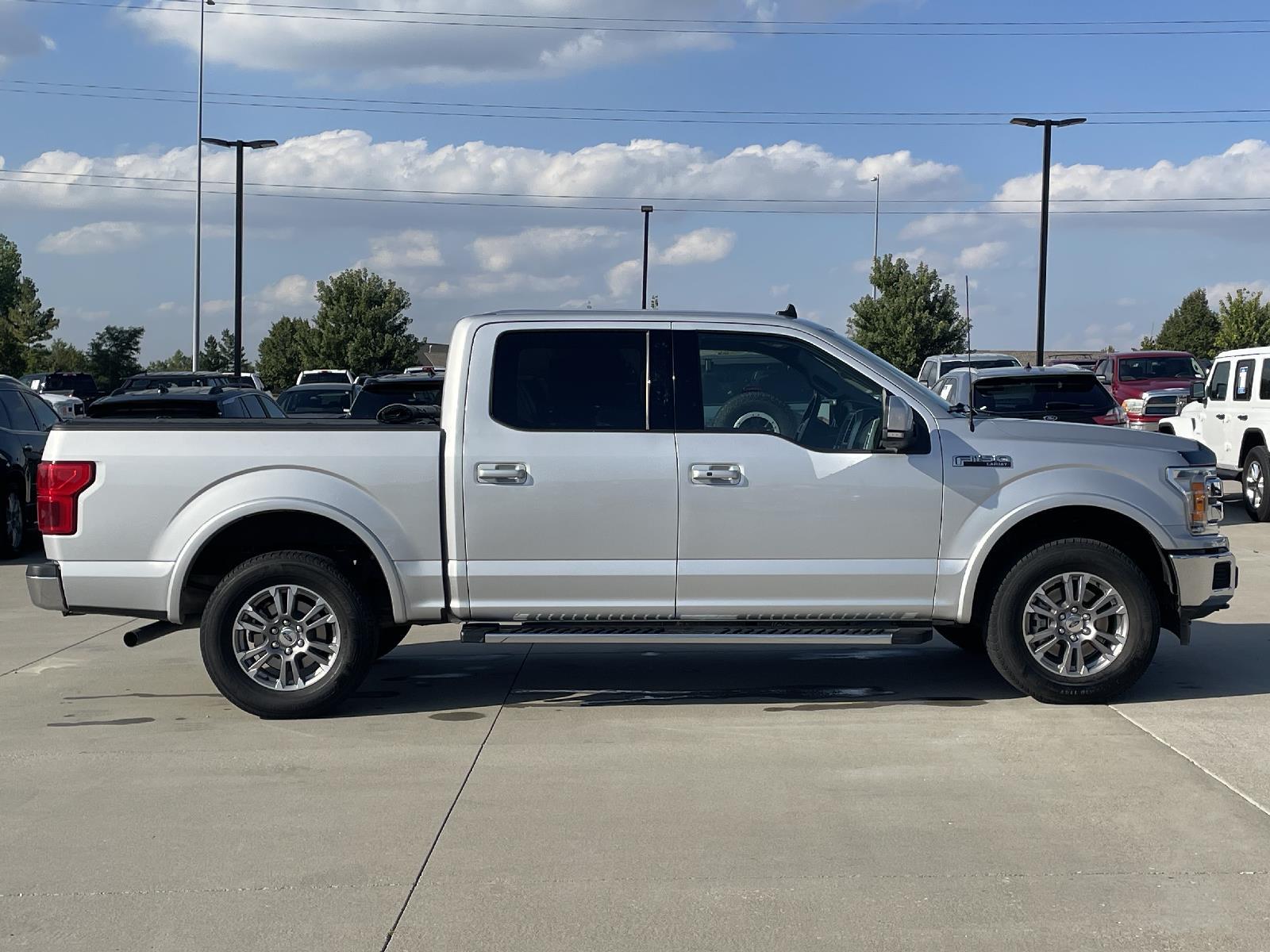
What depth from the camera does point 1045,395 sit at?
15211 mm

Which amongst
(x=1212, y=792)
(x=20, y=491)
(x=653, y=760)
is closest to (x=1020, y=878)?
(x=1212, y=792)

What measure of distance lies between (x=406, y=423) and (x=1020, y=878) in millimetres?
3913

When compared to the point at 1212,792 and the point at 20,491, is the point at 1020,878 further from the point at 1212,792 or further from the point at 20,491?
the point at 20,491

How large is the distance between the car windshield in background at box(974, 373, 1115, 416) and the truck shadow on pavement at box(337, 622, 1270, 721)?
575 cm

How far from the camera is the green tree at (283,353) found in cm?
6438

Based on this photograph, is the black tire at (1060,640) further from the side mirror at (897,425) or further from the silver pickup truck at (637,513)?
the side mirror at (897,425)

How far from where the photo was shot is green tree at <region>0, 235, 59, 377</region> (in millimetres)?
62906

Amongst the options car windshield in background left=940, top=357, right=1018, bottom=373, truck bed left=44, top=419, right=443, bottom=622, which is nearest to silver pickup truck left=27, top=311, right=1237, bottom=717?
truck bed left=44, top=419, right=443, bottom=622

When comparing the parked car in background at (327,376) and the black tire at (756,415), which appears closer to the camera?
the black tire at (756,415)

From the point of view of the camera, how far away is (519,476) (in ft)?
22.6

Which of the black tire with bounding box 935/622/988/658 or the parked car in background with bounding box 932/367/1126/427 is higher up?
the parked car in background with bounding box 932/367/1126/427

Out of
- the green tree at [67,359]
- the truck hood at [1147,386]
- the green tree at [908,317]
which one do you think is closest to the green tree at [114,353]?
the green tree at [67,359]

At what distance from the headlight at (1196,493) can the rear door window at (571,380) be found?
275 cm

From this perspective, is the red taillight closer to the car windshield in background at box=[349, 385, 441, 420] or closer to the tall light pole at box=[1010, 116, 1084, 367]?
the car windshield in background at box=[349, 385, 441, 420]
